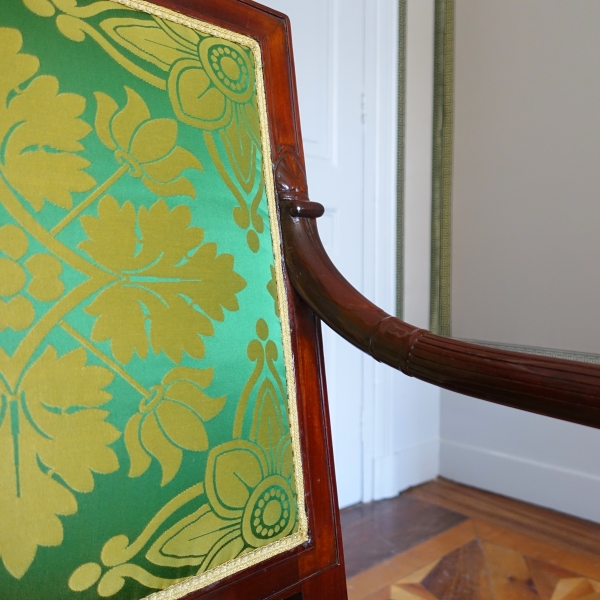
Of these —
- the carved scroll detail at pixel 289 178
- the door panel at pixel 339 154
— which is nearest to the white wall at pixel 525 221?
the door panel at pixel 339 154

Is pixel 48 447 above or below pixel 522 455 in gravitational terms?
above

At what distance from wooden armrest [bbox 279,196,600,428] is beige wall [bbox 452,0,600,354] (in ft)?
3.39

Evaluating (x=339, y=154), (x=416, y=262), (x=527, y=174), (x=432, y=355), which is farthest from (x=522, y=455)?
(x=432, y=355)

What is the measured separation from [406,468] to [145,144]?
1.28 metres

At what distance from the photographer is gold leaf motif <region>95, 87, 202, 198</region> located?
354 millimetres

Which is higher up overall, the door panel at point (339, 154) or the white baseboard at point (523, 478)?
the door panel at point (339, 154)

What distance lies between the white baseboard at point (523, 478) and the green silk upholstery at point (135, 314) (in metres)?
1.09

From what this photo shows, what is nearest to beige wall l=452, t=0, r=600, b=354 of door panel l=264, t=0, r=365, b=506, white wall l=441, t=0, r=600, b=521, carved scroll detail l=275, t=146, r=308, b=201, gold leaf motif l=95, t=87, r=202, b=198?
white wall l=441, t=0, r=600, b=521

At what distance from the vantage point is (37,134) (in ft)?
1.07

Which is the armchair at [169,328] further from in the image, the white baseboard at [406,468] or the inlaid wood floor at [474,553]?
the white baseboard at [406,468]

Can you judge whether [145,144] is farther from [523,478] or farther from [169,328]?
[523,478]

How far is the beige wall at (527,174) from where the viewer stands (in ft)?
4.12

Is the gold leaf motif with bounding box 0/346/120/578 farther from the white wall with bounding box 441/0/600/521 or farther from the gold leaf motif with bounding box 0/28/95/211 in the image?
the white wall with bounding box 441/0/600/521

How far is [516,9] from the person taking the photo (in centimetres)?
137
